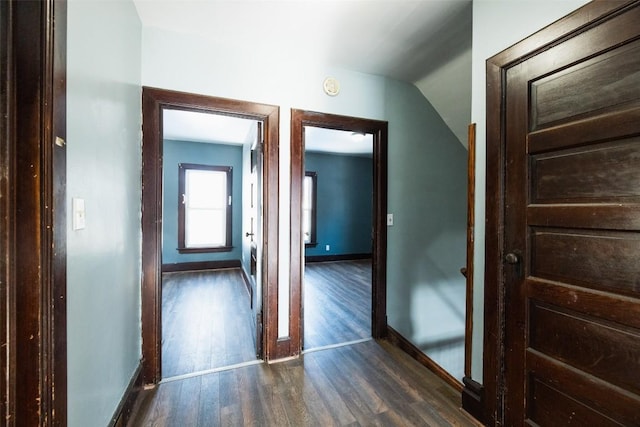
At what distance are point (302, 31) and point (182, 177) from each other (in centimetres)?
414

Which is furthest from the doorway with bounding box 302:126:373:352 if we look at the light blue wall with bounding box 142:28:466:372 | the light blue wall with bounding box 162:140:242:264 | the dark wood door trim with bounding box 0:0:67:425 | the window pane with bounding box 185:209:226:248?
the dark wood door trim with bounding box 0:0:67:425

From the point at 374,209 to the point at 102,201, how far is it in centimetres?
202

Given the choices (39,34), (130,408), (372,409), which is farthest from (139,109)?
(372,409)

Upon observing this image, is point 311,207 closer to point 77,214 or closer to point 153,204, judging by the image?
point 153,204

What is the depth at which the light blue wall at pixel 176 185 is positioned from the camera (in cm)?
502

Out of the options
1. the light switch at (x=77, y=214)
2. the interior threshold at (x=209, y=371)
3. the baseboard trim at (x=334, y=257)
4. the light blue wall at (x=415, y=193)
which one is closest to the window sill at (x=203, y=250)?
the baseboard trim at (x=334, y=257)

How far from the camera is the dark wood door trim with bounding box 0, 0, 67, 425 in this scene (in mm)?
715

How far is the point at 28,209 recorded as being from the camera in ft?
2.42

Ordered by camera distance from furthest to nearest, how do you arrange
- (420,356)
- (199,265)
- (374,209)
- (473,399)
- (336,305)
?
(199,265)
(336,305)
(374,209)
(420,356)
(473,399)

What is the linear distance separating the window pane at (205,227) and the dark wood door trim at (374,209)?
367cm

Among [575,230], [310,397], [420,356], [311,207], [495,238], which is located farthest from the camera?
[311,207]

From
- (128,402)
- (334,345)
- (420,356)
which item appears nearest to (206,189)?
(334,345)

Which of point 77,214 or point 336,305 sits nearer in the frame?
point 77,214

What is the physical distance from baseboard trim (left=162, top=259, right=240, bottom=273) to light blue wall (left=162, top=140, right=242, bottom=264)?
0.06 m
